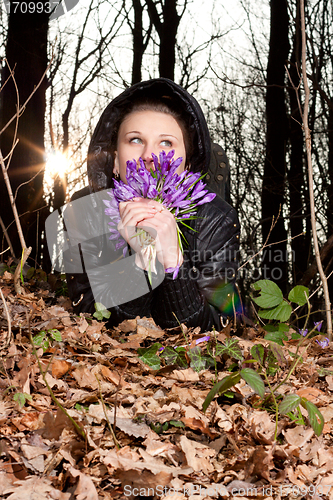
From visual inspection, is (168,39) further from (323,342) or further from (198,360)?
(198,360)

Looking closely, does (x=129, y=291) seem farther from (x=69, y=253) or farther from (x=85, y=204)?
(x=85, y=204)

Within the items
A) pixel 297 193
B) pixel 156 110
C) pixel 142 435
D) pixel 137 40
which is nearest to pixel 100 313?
pixel 142 435

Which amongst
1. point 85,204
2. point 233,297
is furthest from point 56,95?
point 233,297

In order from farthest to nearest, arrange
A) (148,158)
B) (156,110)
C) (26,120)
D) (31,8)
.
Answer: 1. (31,8)
2. (26,120)
3. (156,110)
4. (148,158)

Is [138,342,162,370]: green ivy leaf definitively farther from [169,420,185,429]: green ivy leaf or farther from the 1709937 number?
the 1709937 number

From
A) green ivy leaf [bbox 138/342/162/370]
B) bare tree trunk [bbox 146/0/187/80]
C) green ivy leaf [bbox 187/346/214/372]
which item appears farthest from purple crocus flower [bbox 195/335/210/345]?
bare tree trunk [bbox 146/0/187/80]

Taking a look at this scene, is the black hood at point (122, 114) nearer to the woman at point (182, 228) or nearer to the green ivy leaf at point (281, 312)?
the woman at point (182, 228)

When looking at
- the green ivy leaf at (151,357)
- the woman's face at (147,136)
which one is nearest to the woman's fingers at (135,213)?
the woman's face at (147,136)

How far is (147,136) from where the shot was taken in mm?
3117

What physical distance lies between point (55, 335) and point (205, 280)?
4.09 ft

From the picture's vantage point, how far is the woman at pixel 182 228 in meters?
3.16

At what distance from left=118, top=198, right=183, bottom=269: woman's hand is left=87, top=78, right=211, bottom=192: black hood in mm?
864

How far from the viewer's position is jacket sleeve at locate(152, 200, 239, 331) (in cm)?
318

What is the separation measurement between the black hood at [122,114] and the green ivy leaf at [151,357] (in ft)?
4.81
